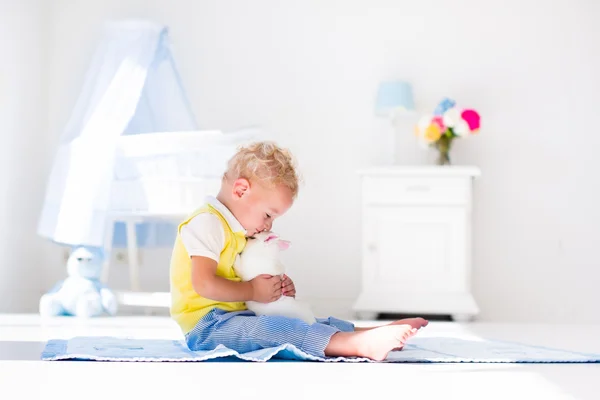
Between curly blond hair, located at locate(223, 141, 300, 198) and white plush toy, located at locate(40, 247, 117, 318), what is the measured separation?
1786mm

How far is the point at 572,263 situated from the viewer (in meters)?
4.80

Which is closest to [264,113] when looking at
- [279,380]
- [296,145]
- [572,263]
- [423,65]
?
[296,145]

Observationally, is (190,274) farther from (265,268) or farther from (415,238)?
(415,238)

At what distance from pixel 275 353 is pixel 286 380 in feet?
0.96

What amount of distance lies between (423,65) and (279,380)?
3296 millimetres

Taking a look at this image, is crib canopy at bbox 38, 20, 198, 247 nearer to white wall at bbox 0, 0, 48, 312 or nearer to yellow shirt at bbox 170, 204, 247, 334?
white wall at bbox 0, 0, 48, 312

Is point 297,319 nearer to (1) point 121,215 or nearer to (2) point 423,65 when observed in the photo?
(1) point 121,215

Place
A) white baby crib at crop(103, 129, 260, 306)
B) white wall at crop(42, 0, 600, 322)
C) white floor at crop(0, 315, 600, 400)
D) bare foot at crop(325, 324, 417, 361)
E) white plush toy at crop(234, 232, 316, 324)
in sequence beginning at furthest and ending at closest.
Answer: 1. white wall at crop(42, 0, 600, 322)
2. white baby crib at crop(103, 129, 260, 306)
3. white plush toy at crop(234, 232, 316, 324)
4. bare foot at crop(325, 324, 417, 361)
5. white floor at crop(0, 315, 600, 400)

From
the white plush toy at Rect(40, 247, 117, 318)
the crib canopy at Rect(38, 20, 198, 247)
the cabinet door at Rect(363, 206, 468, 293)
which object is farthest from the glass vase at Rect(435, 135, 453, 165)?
the white plush toy at Rect(40, 247, 117, 318)

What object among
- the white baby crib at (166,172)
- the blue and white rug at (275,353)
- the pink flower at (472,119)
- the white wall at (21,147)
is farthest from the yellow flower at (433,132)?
the white wall at (21,147)

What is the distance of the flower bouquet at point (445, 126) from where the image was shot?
177 inches

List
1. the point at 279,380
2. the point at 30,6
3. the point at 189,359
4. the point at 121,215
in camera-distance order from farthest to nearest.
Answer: the point at 30,6 < the point at 121,215 < the point at 189,359 < the point at 279,380

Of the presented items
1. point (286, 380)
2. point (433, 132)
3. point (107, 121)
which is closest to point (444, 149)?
point (433, 132)

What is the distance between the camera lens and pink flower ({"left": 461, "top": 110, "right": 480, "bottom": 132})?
14.9 feet
